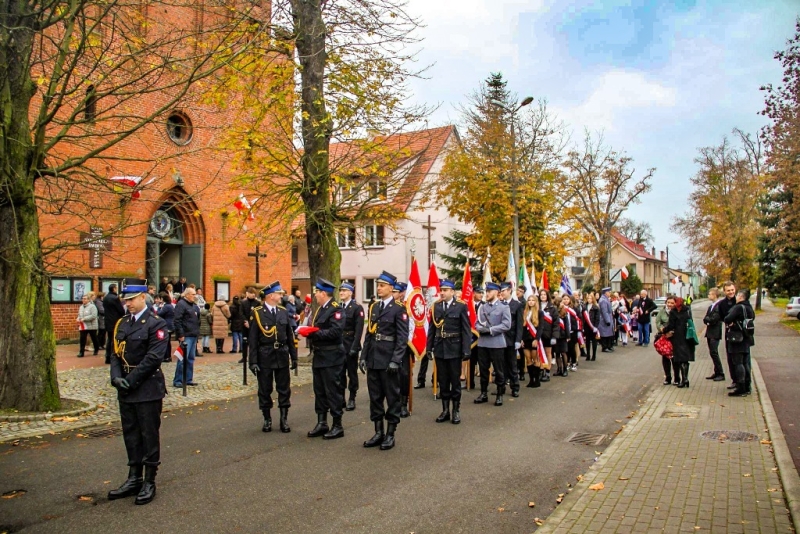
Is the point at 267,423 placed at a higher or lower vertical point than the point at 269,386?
lower

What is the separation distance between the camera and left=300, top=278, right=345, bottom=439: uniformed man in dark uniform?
26.9 ft

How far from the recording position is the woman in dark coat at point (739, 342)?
37.4 ft

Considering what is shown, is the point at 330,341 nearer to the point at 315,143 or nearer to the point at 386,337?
the point at 386,337

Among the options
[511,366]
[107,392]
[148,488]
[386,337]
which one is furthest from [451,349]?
[107,392]

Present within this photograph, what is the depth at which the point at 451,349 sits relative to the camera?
31.1 ft

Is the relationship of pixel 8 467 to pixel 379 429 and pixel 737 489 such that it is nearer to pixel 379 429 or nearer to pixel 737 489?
pixel 379 429

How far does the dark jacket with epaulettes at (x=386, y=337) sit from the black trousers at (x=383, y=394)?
122mm

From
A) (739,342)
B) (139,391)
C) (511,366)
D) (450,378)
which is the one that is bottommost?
(511,366)

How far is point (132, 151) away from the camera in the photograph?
73.2ft

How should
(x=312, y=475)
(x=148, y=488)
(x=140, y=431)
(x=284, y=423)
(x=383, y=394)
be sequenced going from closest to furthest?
(x=148, y=488) < (x=140, y=431) < (x=312, y=475) < (x=383, y=394) < (x=284, y=423)

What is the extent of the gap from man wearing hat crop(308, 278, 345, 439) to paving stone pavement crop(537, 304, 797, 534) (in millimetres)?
3239

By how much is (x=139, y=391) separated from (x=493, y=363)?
6464 millimetres

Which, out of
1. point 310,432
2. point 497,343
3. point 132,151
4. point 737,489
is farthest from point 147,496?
point 132,151

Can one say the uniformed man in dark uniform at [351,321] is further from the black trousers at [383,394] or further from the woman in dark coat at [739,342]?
the woman in dark coat at [739,342]
